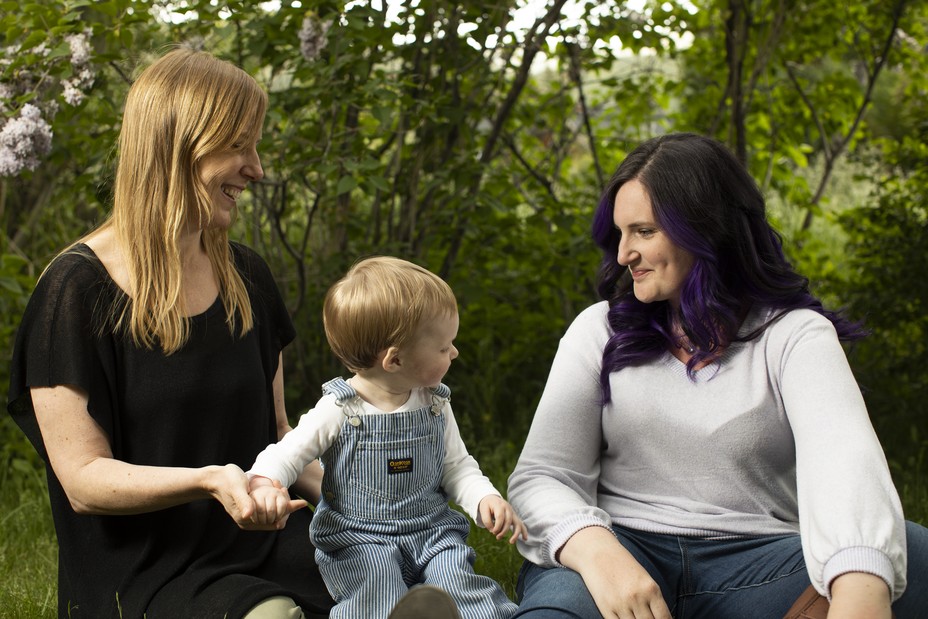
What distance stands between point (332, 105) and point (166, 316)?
194cm

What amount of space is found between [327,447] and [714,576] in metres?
0.89

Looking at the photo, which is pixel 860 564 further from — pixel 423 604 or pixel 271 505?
A: pixel 271 505

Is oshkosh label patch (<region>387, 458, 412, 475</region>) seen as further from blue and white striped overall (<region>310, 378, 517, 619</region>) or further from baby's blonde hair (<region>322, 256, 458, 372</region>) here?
baby's blonde hair (<region>322, 256, 458, 372</region>)

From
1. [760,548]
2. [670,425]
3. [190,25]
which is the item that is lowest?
[760,548]

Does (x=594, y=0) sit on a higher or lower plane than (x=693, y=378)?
higher

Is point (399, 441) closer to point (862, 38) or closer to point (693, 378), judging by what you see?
point (693, 378)

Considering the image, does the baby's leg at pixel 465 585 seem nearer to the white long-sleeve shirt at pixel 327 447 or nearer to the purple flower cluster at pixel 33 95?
the white long-sleeve shirt at pixel 327 447

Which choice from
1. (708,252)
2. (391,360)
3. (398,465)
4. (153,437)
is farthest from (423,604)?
(708,252)

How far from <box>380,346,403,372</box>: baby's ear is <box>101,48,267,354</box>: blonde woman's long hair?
437mm

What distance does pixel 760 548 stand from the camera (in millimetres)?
2320

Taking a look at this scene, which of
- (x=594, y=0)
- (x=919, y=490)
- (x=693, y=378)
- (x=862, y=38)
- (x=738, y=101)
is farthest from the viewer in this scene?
(x=862, y=38)

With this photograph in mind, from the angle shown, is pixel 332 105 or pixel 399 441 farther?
pixel 332 105

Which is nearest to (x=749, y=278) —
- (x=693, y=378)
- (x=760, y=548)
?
(x=693, y=378)

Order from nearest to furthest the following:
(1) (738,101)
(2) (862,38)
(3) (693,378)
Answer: (3) (693,378)
(1) (738,101)
(2) (862,38)
